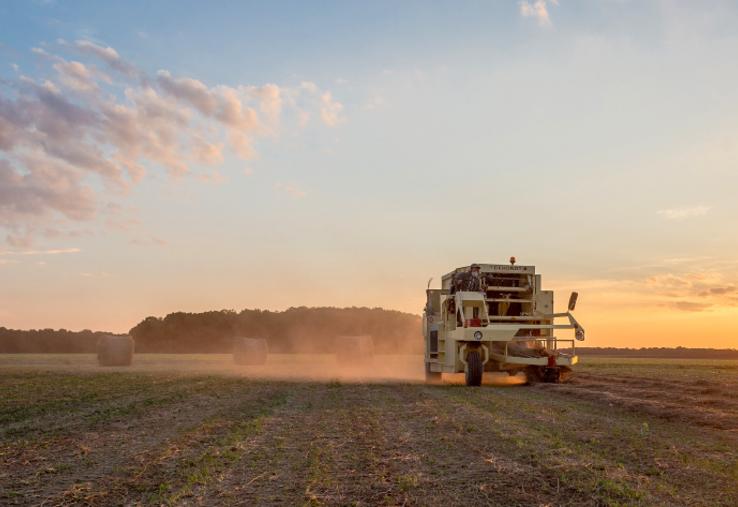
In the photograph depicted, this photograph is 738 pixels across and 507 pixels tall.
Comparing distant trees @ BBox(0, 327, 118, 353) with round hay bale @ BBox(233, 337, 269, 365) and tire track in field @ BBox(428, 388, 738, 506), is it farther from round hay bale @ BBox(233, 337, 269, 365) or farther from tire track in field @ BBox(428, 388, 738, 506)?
tire track in field @ BBox(428, 388, 738, 506)

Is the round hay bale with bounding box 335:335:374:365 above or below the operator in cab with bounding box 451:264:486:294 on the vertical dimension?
below

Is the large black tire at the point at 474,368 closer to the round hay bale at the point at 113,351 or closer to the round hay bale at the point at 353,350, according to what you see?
the round hay bale at the point at 353,350

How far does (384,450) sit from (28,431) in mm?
7082

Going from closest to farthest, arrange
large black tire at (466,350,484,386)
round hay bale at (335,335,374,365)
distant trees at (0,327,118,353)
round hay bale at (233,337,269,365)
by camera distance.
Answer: large black tire at (466,350,484,386) < round hay bale at (335,335,374,365) < round hay bale at (233,337,269,365) < distant trees at (0,327,118,353)

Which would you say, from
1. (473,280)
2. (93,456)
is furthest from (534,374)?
(93,456)

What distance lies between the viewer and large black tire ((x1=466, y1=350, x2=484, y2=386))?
73.4 feet

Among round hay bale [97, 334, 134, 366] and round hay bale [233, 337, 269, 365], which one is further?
round hay bale [233, 337, 269, 365]

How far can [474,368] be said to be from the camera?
22359mm

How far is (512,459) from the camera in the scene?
9.47 metres

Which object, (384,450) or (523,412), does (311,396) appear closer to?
(523,412)

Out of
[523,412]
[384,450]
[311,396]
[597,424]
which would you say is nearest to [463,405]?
[523,412]

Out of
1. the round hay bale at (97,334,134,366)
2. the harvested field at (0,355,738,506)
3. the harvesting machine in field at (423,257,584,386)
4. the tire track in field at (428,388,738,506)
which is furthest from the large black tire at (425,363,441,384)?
the round hay bale at (97,334,134,366)

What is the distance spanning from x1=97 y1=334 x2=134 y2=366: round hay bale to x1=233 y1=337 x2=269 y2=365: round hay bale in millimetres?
7636

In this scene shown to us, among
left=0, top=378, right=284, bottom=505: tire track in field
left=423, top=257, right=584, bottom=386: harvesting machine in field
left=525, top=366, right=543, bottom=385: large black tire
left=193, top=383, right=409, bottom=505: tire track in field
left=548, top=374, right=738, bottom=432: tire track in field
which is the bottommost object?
left=0, top=378, right=284, bottom=505: tire track in field
